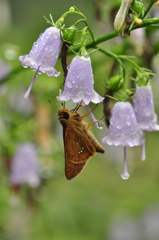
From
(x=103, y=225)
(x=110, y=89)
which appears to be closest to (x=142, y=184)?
(x=103, y=225)

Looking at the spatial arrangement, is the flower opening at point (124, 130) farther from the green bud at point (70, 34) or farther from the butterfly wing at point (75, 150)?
the green bud at point (70, 34)

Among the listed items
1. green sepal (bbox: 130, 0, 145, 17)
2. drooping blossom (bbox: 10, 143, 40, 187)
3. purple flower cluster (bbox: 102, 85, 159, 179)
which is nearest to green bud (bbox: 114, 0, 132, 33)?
green sepal (bbox: 130, 0, 145, 17)

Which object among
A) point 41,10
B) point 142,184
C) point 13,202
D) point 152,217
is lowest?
point 152,217

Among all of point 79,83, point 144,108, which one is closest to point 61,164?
point 144,108

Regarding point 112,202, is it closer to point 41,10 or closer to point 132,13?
point 41,10

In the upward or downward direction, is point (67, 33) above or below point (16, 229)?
above

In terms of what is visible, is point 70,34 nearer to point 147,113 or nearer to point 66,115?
point 66,115

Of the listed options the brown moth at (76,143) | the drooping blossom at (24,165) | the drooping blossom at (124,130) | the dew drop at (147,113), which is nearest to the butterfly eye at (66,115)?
the brown moth at (76,143)
